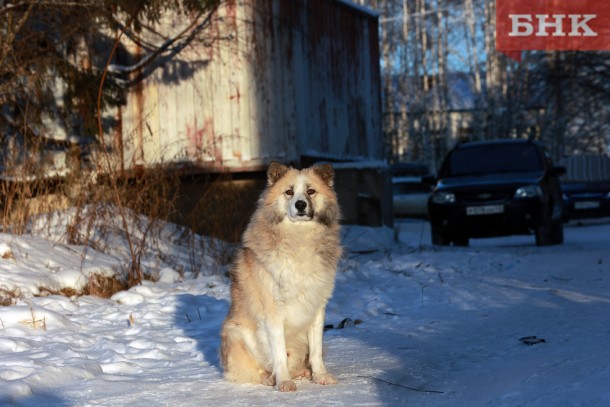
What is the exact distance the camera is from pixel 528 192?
16.4 metres

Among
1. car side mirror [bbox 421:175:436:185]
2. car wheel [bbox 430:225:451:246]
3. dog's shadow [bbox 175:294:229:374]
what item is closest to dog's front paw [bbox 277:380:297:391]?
dog's shadow [bbox 175:294:229:374]

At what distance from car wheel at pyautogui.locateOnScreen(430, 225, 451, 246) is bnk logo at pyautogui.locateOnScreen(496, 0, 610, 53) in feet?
24.0

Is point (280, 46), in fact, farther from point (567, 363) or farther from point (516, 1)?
point (567, 363)

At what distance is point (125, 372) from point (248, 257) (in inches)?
51.3

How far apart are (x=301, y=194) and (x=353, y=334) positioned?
238 cm

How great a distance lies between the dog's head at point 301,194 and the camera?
6.05 meters

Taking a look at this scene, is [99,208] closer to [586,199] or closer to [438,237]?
[438,237]

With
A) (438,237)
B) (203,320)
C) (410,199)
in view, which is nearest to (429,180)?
(438,237)

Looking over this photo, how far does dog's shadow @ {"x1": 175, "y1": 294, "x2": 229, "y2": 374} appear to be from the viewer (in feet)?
24.9

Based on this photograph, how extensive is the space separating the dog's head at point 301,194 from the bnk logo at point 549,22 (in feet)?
14.8

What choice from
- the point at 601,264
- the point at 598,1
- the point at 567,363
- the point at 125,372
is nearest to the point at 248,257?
the point at 125,372

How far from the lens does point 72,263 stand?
423 inches

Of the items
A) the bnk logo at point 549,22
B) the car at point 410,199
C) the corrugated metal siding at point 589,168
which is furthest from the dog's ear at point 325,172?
the corrugated metal siding at point 589,168

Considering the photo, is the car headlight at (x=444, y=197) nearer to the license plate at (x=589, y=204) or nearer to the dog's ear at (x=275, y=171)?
the dog's ear at (x=275, y=171)
